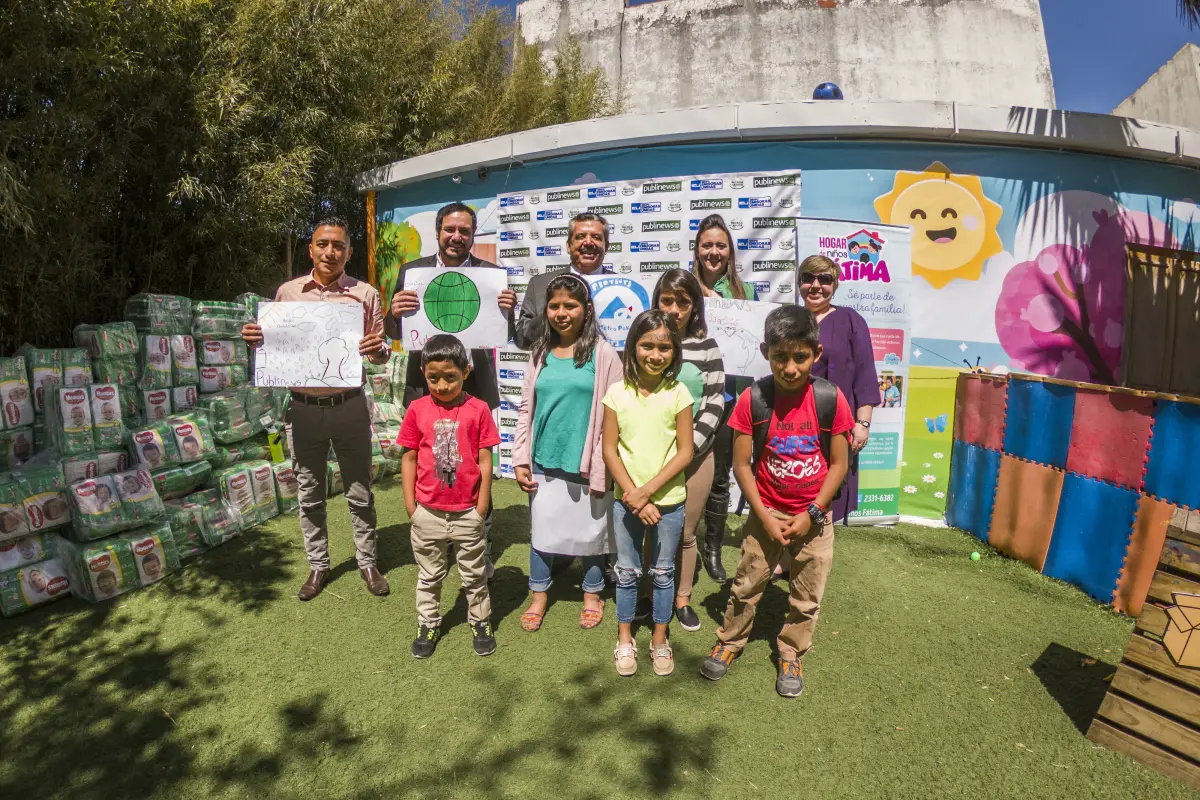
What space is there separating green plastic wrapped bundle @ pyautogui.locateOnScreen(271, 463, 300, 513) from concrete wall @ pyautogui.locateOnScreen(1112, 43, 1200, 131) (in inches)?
625

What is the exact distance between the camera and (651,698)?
2631 millimetres

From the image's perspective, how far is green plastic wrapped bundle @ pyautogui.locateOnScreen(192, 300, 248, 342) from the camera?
4.68 metres

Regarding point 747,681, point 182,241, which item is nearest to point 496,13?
Result: point 182,241

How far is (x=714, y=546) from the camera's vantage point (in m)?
3.82

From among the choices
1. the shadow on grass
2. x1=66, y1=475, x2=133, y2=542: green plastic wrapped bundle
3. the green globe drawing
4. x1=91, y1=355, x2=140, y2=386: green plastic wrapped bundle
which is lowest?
the shadow on grass

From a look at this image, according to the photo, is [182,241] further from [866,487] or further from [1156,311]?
[1156,311]

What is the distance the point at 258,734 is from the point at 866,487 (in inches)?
171

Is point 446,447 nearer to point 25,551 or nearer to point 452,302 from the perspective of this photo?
point 452,302

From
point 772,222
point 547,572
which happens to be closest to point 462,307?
point 547,572

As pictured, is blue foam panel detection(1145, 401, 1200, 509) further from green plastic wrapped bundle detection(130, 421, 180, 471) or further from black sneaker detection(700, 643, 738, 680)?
green plastic wrapped bundle detection(130, 421, 180, 471)

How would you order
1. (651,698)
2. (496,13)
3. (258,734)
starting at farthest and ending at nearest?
(496,13) < (651,698) < (258,734)

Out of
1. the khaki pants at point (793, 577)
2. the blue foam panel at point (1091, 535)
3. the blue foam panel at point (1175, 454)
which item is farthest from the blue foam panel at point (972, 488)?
the khaki pants at point (793, 577)

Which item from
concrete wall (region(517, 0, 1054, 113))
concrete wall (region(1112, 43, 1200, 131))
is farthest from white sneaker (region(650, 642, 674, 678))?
concrete wall (region(517, 0, 1054, 113))

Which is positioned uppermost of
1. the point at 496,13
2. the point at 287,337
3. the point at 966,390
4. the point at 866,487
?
the point at 496,13
